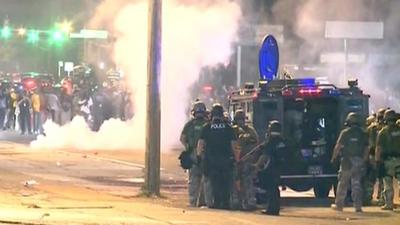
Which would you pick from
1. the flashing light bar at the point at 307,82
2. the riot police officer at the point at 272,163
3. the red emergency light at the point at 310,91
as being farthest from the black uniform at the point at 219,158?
the flashing light bar at the point at 307,82

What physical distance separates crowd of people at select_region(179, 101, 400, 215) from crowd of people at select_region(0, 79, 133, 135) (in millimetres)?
15930

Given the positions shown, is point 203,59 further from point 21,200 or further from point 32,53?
point 32,53

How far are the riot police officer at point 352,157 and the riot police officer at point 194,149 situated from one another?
2.16 meters

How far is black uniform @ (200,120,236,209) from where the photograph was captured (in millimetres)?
15609

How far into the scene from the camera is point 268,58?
61.5 ft

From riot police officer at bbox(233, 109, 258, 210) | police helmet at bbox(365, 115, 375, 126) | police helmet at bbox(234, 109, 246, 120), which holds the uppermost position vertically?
police helmet at bbox(234, 109, 246, 120)

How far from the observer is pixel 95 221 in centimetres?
1334

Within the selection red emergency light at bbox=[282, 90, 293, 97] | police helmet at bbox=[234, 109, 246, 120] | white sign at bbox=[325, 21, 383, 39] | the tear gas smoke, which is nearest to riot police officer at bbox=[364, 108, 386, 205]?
red emergency light at bbox=[282, 90, 293, 97]

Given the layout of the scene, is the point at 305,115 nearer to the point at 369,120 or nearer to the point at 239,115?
the point at 369,120

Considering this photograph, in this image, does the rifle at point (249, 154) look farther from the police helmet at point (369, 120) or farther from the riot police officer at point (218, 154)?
the police helmet at point (369, 120)

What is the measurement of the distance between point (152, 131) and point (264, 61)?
2755mm

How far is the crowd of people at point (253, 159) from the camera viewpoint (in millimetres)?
15484

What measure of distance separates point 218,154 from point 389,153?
268 cm

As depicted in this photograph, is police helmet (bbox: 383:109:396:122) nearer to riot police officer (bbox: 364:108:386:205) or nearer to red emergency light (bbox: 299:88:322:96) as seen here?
riot police officer (bbox: 364:108:386:205)
